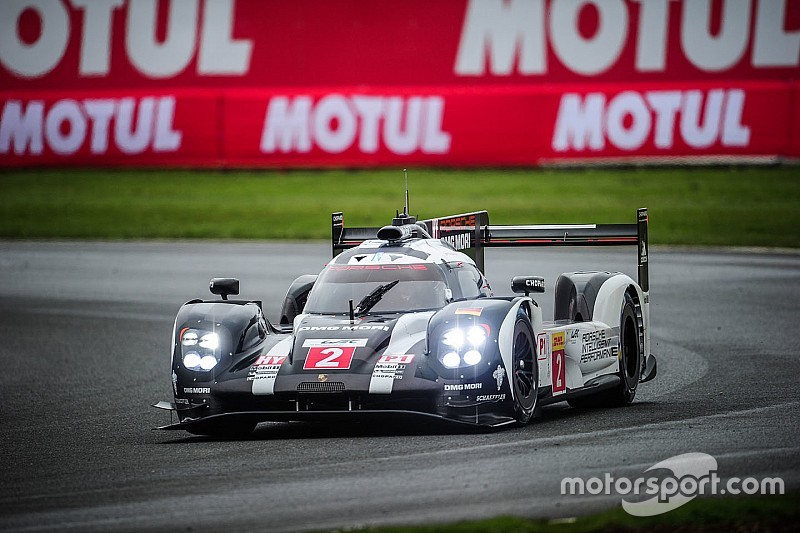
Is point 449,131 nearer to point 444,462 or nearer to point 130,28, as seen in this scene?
point 130,28

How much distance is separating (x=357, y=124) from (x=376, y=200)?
2.88m

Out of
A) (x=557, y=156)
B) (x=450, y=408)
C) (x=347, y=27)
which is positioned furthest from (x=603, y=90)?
(x=450, y=408)

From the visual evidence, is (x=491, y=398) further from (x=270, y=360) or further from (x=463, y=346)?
(x=270, y=360)

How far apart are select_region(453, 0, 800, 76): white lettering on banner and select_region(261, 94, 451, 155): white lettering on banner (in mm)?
2393

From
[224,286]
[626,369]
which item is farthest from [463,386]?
[626,369]

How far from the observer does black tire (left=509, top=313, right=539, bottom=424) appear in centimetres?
941

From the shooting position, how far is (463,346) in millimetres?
9258

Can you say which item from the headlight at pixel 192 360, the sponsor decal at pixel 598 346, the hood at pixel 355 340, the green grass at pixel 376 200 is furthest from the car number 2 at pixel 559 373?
A: the green grass at pixel 376 200

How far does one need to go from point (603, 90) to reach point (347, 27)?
266 inches

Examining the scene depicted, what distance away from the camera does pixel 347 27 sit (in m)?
34.1

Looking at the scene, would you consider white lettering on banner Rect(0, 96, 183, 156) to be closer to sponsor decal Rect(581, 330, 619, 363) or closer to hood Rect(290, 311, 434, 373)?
sponsor decal Rect(581, 330, 619, 363)

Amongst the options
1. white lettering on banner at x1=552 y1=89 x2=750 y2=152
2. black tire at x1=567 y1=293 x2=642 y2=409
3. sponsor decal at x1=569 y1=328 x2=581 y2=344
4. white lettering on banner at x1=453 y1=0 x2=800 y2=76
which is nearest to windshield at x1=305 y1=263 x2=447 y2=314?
sponsor decal at x1=569 y1=328 x2=581 y2=344

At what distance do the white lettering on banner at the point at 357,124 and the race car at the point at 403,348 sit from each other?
1997 centimetres

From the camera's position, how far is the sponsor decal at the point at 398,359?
9.27m
